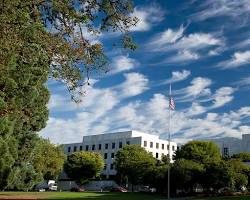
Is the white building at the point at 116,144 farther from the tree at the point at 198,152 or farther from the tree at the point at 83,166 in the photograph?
the tree at the point at 198,152

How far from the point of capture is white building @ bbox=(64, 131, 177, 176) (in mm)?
131500

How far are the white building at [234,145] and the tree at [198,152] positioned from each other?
2603 centimetres

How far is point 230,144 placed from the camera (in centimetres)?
12794

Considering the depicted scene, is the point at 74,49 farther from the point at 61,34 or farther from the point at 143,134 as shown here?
the point at 143,134

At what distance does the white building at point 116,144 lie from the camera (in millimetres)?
131500

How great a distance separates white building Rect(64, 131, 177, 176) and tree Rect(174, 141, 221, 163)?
99.9ft

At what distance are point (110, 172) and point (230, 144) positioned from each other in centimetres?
3307

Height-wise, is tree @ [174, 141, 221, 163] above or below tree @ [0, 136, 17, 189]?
above

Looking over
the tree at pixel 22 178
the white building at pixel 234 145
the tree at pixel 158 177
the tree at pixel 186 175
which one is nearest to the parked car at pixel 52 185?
the tree at pixel 158 177

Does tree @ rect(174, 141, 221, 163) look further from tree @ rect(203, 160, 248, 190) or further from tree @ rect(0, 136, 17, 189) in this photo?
tree @ rect(0, 136, 17, 189)

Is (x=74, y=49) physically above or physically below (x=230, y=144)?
below

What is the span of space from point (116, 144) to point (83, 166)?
90.3 feet

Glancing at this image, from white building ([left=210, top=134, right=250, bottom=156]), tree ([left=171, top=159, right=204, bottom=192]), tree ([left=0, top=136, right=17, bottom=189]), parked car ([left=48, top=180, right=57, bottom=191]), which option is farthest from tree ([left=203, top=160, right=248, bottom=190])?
white building ([left=210, top=134, right=250, bottom=156])

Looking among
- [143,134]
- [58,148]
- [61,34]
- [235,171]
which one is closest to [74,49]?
[61,34]
